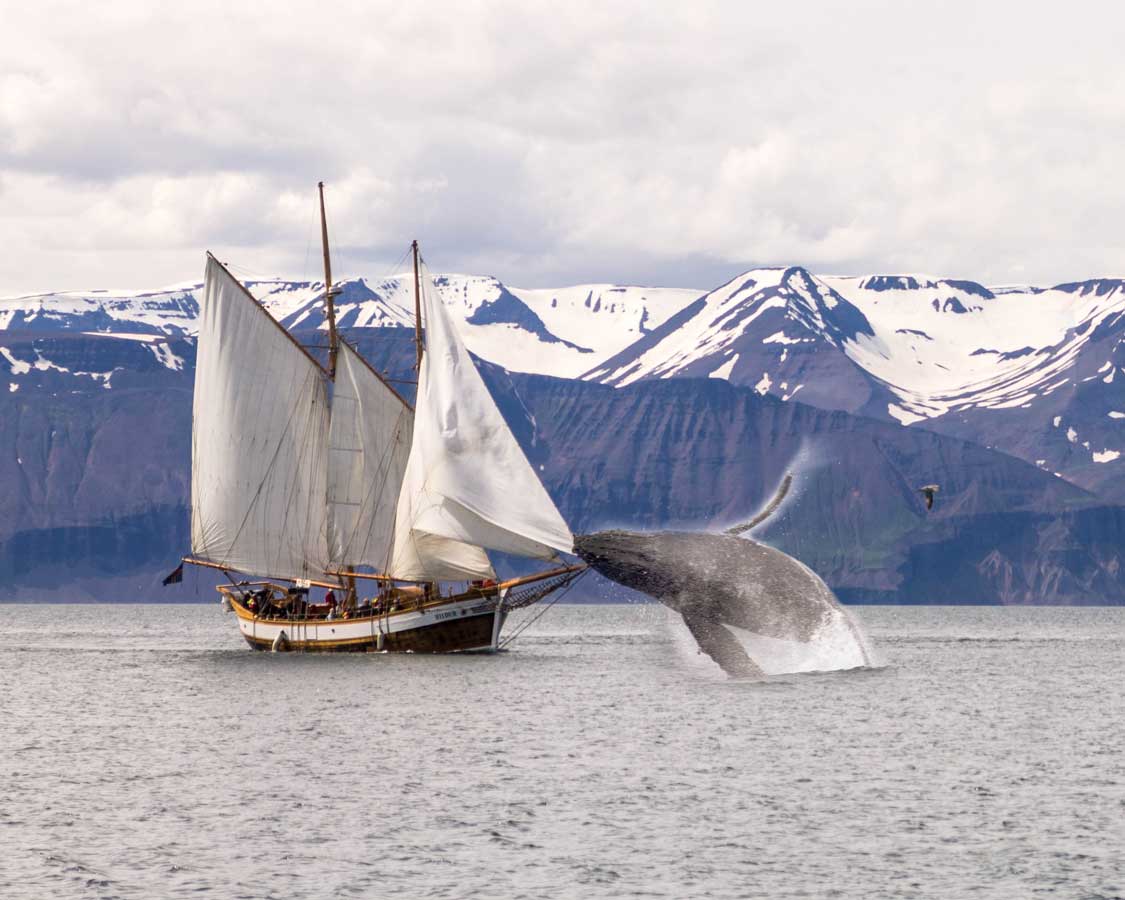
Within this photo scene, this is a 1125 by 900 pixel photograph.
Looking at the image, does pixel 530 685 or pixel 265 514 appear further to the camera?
pixel 265 514

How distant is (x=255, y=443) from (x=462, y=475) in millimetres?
25760

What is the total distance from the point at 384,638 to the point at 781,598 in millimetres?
58026

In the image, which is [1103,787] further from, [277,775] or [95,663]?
[95,663]

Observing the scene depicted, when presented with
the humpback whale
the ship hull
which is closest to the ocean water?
the humpback whale

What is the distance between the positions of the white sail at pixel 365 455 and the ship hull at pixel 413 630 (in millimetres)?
4898

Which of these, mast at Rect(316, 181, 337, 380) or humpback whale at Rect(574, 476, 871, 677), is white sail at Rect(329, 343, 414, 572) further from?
humpback whale at Rect(574, 476, 871, 677)

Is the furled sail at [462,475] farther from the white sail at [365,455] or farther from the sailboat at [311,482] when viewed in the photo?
the white sail at [365,455]

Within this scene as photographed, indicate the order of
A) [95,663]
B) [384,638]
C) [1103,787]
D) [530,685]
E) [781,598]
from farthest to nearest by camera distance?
[95,663], [384,638], [530,685], [781,598], [1103,787]

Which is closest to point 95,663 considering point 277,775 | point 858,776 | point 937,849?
point 277,775

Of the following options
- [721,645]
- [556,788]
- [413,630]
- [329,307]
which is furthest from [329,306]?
[556,788]

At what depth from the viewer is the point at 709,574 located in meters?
72.4

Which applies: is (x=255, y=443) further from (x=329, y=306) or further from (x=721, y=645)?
(x=721, y=645)

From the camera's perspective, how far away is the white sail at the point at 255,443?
431 feet

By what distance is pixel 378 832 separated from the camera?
58344mm
